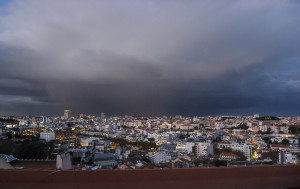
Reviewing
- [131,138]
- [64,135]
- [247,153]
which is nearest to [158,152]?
[247,153]

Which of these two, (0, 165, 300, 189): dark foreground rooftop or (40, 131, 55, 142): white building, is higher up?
(0, 165, 300, 189): dark foreground rooftop

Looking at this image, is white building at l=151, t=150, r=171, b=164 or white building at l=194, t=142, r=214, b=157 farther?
white building at l=194, t=142, r=214, b=157

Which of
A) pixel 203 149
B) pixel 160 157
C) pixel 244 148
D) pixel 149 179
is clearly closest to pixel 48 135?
pixel 160 157

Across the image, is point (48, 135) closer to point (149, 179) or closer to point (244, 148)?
point (244, 148)

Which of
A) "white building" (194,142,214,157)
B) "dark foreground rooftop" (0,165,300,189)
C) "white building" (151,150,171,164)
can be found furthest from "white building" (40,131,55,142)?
"dark foreground rooftop" (0,165,300,189)

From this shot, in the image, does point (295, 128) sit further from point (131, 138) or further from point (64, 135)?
point (64, 135)

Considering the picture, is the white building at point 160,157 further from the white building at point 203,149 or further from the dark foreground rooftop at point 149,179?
the dark foreground rooftop at point 149,179

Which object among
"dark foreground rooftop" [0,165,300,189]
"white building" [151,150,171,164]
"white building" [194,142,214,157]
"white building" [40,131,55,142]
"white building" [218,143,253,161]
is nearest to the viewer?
"dark foreground rooftop" [0,165,300,189]

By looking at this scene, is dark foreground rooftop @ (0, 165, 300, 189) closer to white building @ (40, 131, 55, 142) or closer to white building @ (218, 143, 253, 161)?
white building @ (218, 143, 253, 161)
